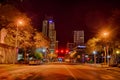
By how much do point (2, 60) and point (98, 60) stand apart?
65.4 meters

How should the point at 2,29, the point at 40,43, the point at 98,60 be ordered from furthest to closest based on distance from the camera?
the point at 98,60
the point at 40,43
the point at 2,29

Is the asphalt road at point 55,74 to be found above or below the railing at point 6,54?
below

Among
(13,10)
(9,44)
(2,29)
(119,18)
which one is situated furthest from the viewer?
(9,44)

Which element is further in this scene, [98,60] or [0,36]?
[98,60]

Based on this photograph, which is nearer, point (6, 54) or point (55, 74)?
point (55, 74)

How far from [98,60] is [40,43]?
164 feet

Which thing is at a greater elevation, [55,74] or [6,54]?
[6,54]

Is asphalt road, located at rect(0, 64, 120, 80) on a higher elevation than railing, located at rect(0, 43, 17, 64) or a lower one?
lower

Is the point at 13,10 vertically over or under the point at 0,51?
over

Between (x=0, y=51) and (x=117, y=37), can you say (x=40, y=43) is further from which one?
(x=117, y=37)

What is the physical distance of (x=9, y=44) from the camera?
229ft

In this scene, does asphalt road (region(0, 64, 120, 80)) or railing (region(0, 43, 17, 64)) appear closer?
asphalt road (region(0, 64, 120, 80))

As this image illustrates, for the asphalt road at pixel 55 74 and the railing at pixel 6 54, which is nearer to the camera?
the asphalt road at pixel 55 74

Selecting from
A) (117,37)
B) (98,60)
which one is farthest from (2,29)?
(98,60)
